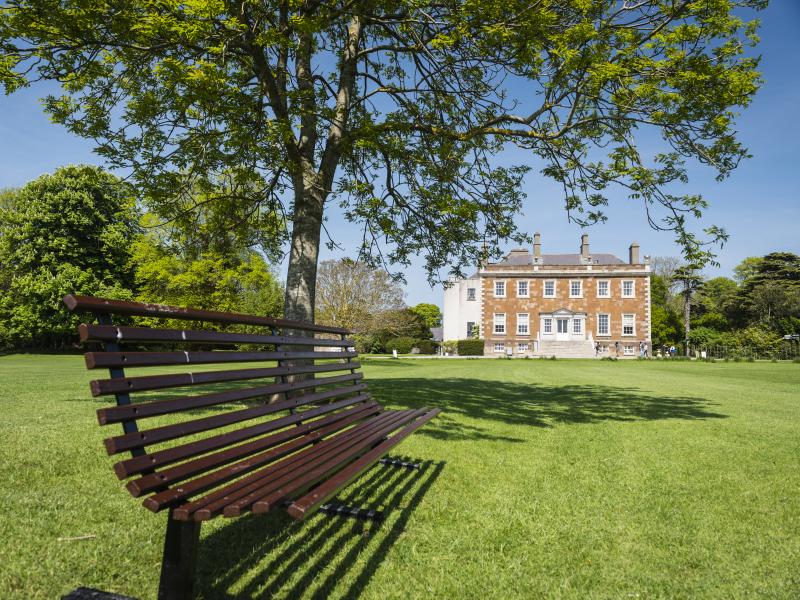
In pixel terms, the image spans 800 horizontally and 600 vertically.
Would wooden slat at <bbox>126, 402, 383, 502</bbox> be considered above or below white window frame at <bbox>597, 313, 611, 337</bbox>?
below

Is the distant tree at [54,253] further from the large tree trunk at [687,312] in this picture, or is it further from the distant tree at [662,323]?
the large tree trunk at [687,312]

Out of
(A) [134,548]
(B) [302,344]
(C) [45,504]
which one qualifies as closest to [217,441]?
(A) [134,548]

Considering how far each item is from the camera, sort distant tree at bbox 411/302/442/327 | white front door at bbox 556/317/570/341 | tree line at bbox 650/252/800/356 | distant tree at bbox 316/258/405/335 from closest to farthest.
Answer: distant tree at bbox 316/258/405/335 → tree line at bbox 650/252/800/356 → white front door at bbox 556/317/570/341 → distant tree at bbox 411/302/442/327

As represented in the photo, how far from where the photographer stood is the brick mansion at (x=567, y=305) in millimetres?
47594

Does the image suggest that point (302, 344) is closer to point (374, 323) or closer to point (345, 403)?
point (345, 403)

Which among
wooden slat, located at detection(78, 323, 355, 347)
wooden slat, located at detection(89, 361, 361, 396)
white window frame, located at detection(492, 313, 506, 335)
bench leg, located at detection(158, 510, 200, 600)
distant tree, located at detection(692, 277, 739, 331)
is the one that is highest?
distant tree, located at detection(692, 277, 739, 331)

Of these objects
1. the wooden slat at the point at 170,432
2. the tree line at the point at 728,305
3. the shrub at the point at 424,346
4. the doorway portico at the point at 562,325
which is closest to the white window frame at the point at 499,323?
the doorway portico at the point at 562,325

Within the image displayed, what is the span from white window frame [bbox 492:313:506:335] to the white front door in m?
5.33

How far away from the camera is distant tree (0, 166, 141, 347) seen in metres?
30.7

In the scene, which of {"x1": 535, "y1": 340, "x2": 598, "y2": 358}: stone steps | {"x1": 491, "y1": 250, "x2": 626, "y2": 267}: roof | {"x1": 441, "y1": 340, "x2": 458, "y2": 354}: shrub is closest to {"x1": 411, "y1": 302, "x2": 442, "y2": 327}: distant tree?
{"x1": 441, "y1": 340, "x2": 458, "y2": 354}: shrub

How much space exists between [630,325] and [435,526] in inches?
1960

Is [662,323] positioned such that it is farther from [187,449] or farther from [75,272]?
[187,449]

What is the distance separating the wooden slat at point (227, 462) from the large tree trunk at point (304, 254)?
4374 mm

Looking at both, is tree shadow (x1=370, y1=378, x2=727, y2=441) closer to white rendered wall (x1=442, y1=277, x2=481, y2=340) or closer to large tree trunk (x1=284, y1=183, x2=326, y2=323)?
large tree trunk (x1=284, y1=183, x2=326, y2=323)
